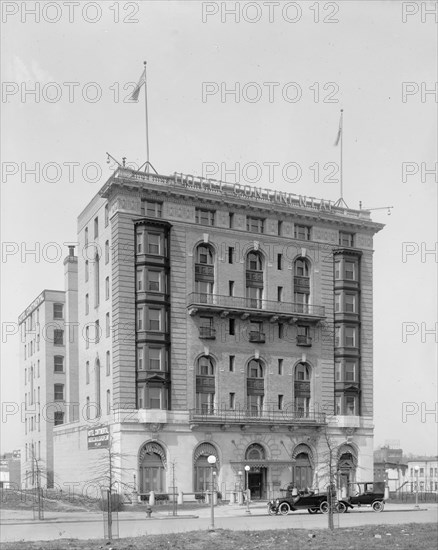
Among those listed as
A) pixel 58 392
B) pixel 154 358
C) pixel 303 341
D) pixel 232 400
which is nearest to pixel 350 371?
pixel 303 341

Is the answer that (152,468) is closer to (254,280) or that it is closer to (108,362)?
(108,362)

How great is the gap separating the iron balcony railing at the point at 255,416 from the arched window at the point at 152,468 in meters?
3.80

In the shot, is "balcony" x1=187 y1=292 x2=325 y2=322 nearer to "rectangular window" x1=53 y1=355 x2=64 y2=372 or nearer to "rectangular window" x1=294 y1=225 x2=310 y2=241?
"rectangular window" x1=294 y1=225 x2=310 y2=241

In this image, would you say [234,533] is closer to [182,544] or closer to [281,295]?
[182,544]

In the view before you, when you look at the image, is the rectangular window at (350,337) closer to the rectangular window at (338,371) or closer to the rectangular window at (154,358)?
the rectangular window at (338,371)

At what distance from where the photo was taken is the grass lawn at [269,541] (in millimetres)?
27828

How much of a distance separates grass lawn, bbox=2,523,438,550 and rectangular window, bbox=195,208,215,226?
38799 millimetres

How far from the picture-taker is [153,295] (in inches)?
2613

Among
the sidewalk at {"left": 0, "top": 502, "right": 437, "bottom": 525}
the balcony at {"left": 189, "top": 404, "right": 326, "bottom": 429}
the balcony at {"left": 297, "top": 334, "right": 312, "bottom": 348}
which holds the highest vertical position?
the balcony at {"left": 297, "top": 334, "right": 312, "bottom": 348}

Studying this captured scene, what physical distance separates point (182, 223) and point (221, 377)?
13.2 metres

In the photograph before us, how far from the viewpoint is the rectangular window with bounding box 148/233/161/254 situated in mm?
66562

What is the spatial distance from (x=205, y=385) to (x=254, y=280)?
10147 mm

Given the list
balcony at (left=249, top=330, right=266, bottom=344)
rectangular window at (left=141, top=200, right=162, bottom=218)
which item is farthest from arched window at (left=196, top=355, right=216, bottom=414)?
rectangular window at (left=141, top=200, right=162, bottom=218)

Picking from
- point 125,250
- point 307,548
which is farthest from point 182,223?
point 307,548
